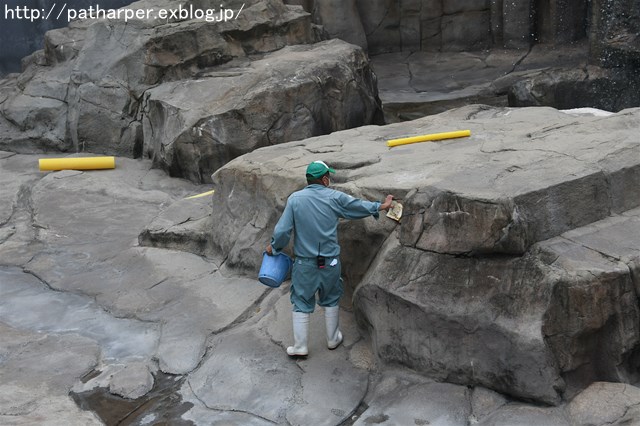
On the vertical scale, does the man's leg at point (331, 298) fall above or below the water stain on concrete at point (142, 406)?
above

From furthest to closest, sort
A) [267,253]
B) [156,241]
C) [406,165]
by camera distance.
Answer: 1. [156,241]
2. [406,165]
3. [267,253]

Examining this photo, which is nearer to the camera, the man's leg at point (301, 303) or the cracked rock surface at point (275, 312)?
the cracked rock surface at point (275, 312)

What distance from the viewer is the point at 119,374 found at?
5.44m

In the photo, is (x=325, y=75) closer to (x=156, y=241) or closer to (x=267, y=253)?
(x=156, y=241)

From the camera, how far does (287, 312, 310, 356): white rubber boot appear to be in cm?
536

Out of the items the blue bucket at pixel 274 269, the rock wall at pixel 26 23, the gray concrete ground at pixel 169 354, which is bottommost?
the gray concrete ground at pixel 169 354

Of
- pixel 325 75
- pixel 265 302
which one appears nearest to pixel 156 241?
pixel 265 302

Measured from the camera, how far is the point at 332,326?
5426 millimetres

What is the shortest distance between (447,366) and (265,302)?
4.97 feet

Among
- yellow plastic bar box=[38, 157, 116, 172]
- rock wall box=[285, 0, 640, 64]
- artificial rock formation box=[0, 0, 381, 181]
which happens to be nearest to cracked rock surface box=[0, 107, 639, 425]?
artificial rock formation box=[0, 0, 381, 181]

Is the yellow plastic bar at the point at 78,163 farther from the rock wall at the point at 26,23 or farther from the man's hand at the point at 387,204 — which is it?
the man's hand at the point at 387,204

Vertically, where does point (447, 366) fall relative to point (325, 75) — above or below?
below

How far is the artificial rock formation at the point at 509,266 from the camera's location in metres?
4.67

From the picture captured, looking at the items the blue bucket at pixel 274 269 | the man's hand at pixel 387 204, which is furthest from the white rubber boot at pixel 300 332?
the man's hand at pixel 387 204
